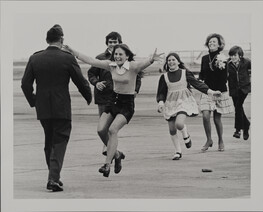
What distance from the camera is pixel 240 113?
8164 mm

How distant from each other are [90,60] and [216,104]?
175 centimetres

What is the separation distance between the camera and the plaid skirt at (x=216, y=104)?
8266 millimetres

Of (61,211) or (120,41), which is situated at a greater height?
(120,41)

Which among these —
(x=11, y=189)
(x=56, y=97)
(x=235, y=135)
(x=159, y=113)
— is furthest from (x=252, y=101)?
(x=11, y=189)

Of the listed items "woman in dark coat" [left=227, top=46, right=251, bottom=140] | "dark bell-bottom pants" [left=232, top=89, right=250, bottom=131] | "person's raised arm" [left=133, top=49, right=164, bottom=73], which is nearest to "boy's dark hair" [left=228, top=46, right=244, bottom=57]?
"woman in dark coat" [left=227, top=46, right=251, bottom=140]

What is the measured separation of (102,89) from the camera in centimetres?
754

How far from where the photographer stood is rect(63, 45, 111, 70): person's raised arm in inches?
281

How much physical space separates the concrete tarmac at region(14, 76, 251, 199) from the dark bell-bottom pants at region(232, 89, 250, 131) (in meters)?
0.08

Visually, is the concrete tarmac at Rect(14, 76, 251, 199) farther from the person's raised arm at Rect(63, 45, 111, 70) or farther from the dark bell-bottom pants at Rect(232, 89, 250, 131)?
the person's raised arm at Rect(63, 45, 111, 70)

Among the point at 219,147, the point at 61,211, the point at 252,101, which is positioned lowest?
the point at 61,211

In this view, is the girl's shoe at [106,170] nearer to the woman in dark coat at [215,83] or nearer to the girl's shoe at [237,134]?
the woman in dark coat at [215,83]

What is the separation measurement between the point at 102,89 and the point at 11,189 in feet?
4.58

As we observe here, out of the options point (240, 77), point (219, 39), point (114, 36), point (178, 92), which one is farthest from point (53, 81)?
point (240, 77)

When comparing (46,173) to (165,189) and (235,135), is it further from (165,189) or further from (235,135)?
(235,135)
